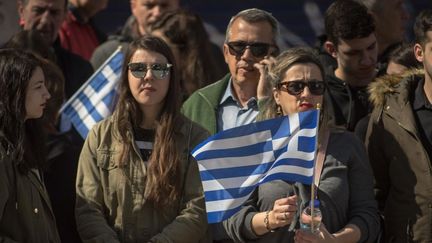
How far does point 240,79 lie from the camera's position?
7.52 metres

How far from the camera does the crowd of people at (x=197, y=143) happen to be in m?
6.49

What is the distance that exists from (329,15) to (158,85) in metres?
1.67

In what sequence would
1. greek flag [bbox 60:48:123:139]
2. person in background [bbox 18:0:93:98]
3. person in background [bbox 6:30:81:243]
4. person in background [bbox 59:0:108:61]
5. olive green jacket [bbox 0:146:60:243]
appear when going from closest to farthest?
olive green jacket [bbox 0:146:60:243], person in background [bbox 6:30:81:243], greek flag [bbox 60:48:123:139], person in background [bbox 18:0:93:98], person in background [bbox 59:0:108:61]

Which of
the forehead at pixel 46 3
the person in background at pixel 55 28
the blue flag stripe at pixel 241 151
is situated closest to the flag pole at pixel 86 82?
the person in background at pixel 55 28

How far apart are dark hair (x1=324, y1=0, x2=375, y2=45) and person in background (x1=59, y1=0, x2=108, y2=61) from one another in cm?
287

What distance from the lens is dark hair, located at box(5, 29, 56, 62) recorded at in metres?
8.09

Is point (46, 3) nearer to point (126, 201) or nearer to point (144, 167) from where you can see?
point (144, 167)

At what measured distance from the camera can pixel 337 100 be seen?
7809 mm

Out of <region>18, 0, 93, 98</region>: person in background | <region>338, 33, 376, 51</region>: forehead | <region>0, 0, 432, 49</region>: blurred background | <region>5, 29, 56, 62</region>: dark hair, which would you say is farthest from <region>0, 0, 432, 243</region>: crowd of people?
<region>0, 0, 432, 49</region>: blurred background

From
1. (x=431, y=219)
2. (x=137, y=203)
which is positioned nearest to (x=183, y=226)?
(x=137, y=203)

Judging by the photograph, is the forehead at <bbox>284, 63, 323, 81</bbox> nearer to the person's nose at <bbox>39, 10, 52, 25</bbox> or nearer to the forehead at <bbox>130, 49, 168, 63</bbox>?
the forehead at <bbox>130, 49, 168, 63</bbox>

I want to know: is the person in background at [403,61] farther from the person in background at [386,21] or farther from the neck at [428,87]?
the person in background at [386,21]

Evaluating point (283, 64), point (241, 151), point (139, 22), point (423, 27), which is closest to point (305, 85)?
point (283, 64)

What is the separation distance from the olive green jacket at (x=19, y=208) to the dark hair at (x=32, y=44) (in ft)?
5.81
